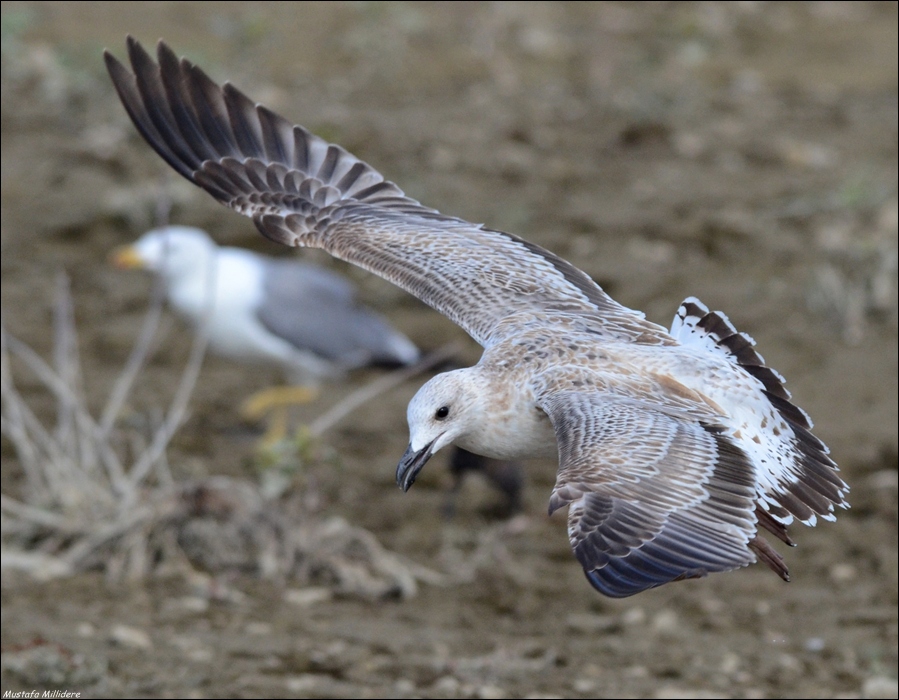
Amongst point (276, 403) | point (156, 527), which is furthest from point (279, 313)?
point (156, 527)

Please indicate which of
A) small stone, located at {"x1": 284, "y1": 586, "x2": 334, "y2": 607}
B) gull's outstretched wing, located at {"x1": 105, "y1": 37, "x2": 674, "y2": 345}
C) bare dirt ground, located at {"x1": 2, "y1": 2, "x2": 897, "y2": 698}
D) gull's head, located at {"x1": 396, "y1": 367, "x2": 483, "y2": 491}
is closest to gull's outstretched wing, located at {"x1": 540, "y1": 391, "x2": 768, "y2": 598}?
gull's head, located at {"x1": 396, "y1": 367, "x2": 483, "y2": 491}

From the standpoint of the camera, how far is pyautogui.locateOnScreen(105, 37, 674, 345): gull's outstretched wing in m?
5.08

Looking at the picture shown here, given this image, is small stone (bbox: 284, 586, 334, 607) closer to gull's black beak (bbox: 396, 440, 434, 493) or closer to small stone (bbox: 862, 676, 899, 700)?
gull's black beak (bbox: 396, 440, 434, 493)

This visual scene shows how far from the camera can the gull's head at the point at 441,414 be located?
4.36 metres

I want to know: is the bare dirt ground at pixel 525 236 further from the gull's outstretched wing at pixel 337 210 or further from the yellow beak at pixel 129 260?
the gull's outstretched wing at pixel 337 210

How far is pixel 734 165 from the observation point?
385 inches

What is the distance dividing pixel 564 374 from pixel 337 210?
1.49 metres

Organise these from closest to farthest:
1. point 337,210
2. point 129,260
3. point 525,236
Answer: point 337,210 < point 129,260 < point 525,236

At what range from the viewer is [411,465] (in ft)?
14.1

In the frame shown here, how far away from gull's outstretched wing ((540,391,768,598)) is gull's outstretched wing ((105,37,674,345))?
908mm

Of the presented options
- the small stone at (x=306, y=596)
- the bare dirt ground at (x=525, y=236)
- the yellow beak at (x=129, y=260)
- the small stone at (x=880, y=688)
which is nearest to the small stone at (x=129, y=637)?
the bare dirt ground at (x=525, y=236)

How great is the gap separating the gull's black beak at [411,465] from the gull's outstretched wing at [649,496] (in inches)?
17.4

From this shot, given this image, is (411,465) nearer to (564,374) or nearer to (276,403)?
(564,374)

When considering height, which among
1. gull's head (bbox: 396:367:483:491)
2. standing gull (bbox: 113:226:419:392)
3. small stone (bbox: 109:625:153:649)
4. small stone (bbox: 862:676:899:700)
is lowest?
small stone (bbox: 109:625:153:649)
